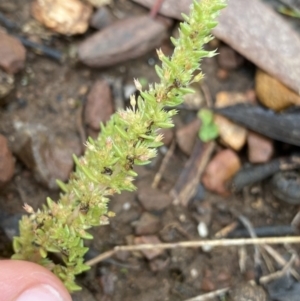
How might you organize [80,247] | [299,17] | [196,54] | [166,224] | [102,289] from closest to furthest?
[196,54], [80,247], [102,289], [166,224], [299,17]

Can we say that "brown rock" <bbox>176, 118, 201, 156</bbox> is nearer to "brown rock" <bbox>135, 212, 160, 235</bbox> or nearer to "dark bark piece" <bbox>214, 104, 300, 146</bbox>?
"dark bark piece" <bbox>214, 104, 300, 146</bbox>

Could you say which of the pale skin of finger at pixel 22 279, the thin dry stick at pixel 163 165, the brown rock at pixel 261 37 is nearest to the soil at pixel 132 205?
the thin dry stick at pixel 163 165

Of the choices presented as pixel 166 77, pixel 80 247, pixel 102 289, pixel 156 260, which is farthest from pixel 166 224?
pixel 166 77

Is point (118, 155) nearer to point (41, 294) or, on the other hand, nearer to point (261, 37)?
point (41, 294)

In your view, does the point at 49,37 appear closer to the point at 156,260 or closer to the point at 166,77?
the point at 156,260

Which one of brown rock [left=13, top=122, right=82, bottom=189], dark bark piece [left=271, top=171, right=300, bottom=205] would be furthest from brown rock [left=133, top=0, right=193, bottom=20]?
dark bark piece [left=271, top=171, right=300, bottom=205]
